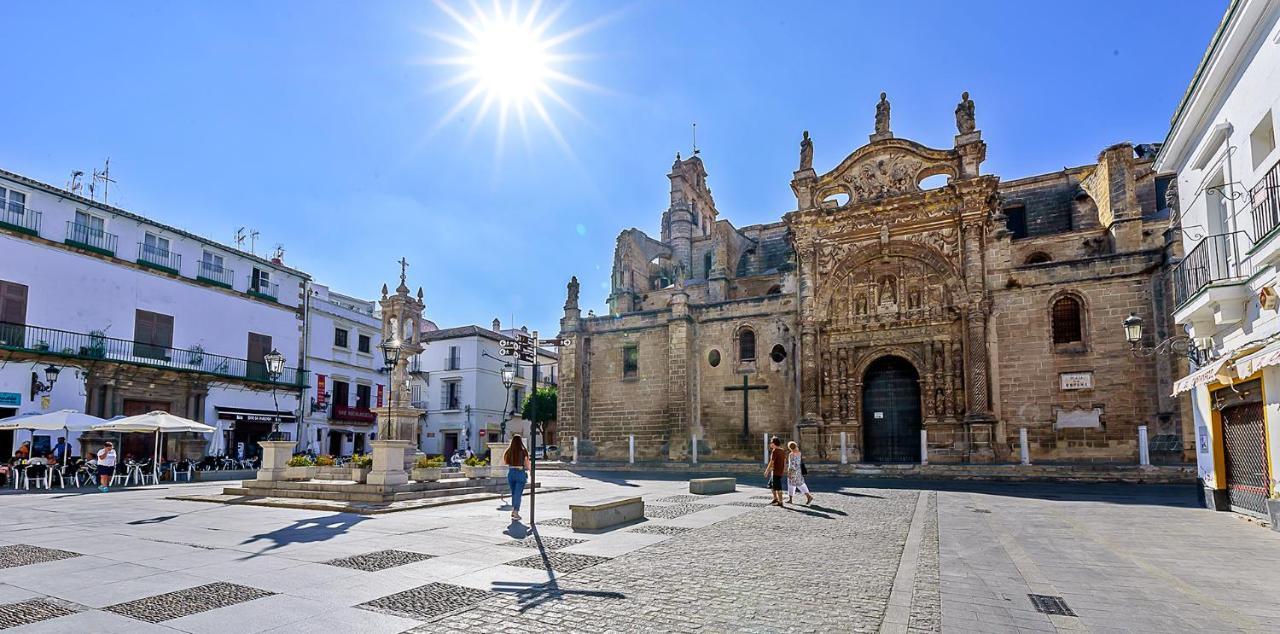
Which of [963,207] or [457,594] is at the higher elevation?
[963,207]

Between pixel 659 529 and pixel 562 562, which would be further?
pixel 659 529

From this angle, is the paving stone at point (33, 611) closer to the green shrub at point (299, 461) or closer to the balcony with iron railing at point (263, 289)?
the green shrub at point (299, 461)

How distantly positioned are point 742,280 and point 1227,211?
24121 millimetres

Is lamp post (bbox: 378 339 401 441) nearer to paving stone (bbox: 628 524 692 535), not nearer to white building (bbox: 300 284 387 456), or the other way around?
paving stone (bbox: 628 524 692 535)

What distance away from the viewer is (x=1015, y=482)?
20641 millimetres

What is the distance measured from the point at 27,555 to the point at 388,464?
22.2 ft

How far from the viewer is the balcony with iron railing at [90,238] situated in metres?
25.0

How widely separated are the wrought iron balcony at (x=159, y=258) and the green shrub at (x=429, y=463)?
1799 cm

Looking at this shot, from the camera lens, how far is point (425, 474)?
51.9 ft

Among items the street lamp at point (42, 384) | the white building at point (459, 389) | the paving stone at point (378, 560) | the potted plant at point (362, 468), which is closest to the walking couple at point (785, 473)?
the paving stone at point (378, 560)

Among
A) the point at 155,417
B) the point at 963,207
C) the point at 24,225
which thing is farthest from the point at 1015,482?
the point at 24,225

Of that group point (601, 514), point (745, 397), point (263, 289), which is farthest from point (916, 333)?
point (263, 289)

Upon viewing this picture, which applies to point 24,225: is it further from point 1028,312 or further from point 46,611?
point 1028,312

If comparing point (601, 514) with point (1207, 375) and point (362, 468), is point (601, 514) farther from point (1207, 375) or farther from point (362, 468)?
point (1207, 375)
